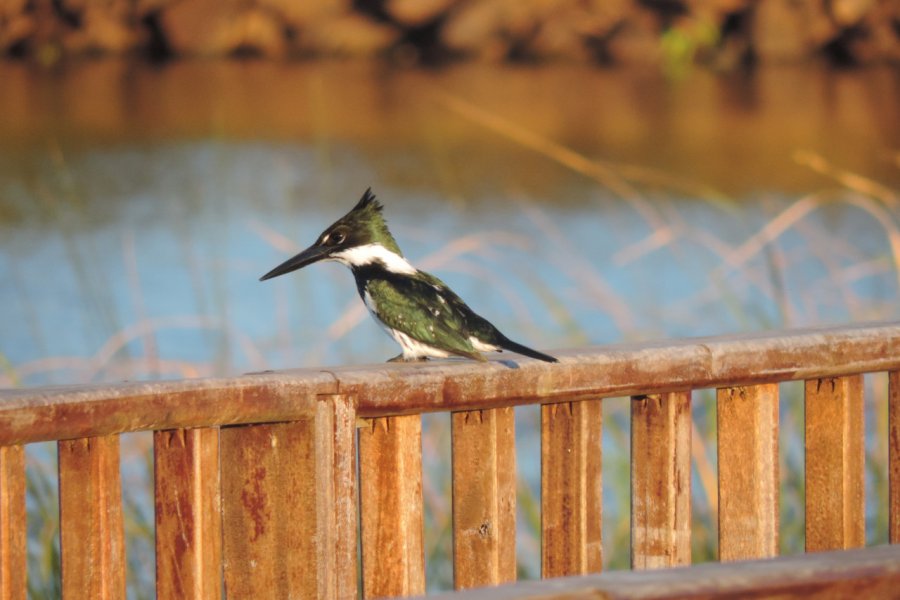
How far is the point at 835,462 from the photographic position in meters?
2.35

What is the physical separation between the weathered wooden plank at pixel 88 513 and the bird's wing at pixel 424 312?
62 cm

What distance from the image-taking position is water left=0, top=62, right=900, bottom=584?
443 cm

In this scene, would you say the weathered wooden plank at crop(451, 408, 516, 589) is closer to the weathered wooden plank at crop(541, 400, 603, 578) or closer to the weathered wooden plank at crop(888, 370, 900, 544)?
the weathered wooden plank at crop(541, 400, 603, 578)

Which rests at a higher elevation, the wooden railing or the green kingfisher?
the green kingfisher

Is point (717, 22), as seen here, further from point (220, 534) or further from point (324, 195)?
point (220, 534)

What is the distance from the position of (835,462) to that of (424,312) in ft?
2.09

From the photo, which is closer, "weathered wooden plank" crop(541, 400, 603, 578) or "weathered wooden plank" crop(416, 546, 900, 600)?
"weathered wooden plank" crop(416, 546, 900, 600)

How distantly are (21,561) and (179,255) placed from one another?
Answer: 255 inches

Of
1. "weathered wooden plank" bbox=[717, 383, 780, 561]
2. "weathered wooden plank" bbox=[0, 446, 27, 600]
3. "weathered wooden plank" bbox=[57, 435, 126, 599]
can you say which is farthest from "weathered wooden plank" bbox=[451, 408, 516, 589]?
"weathered wooden plank" bbox=[0, 446, 27, 600]

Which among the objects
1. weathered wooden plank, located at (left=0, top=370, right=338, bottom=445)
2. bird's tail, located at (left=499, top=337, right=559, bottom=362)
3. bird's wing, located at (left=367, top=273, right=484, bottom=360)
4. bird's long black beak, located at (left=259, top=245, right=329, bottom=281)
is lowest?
weathered wooden plank, located at (left=0, top=370, right=338, bottom=445)

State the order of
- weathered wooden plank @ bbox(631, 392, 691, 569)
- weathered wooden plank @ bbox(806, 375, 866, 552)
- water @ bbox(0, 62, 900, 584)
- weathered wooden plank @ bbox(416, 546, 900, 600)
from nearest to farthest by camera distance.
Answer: weathered wooden plank @ bbox(416, 546, 900, 600), weathered wooden plank @ bbox(631, 392, 691, 569), weathered wooden plank @ bbox(806, 375, 866, 552), water @ bbox(0, 62, 900, 584)

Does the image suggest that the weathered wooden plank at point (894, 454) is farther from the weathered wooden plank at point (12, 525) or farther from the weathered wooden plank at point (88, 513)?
the weathered wooden plank at point (12, 525)

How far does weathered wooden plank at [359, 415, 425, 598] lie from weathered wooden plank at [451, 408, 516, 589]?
0.17 ft

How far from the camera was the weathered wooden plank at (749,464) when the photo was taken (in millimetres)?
2275
